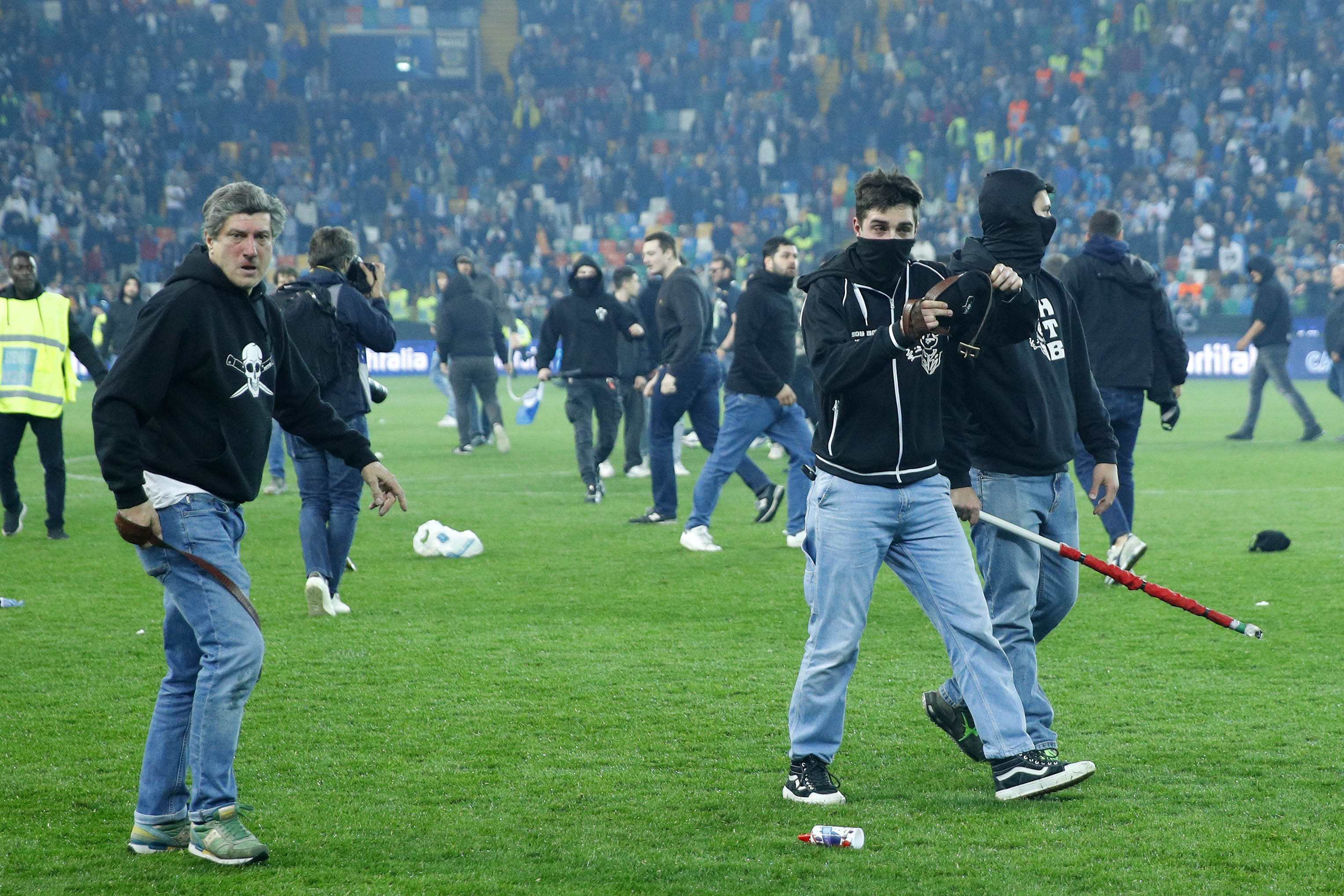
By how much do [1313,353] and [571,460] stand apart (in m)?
16.0

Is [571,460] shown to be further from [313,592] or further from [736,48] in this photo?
[736,48]

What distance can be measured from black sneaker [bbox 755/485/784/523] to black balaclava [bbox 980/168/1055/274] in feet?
20.7

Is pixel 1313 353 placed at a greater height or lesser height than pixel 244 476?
lesser

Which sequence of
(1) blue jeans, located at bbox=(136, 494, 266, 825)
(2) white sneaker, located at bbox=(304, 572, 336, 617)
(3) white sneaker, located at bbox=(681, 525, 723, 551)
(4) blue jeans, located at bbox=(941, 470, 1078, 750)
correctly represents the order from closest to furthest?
1. (1) blue jeans, located at bbox=(136, 494, 266, 825)
2. (4) blue jeans, located at bbox=(941, 470, 1078, 750)
3. (2) white sneaker, located at bbox=(304, 572, 336, 617)
4. (3) white sneaker, located at bbox=(681, 525, 723, 551)

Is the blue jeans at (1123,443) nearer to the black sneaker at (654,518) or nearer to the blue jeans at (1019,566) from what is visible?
the black sneaker at (654,518)

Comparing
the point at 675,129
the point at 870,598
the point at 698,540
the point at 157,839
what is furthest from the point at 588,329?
the point at 675,129

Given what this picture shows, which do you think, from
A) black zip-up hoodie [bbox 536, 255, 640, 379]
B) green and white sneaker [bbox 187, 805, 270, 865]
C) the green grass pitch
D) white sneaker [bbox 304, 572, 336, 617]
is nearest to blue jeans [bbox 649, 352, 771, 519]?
the green grass pitch

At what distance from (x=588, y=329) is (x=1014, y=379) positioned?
27.3 ft

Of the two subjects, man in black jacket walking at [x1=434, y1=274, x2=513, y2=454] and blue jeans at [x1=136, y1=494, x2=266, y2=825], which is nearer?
blue jeans at [x1=136, y1=494, x2=266, y2=825]

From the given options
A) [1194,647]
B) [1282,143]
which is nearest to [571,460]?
[1194,647]

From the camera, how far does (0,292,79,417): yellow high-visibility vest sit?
10.5 metres

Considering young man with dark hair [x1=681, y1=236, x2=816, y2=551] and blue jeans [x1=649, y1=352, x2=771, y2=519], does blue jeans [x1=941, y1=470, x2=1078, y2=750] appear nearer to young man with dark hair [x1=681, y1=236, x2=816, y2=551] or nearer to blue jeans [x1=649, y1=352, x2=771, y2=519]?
young man with dark hair [x1=681, y1=236, x2=816, y2=551]

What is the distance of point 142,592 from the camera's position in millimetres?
8719

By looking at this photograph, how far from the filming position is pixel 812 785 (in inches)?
184
